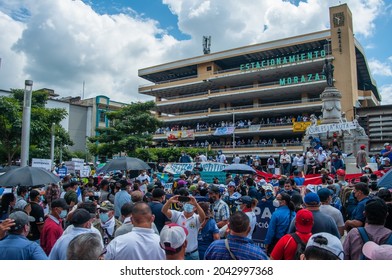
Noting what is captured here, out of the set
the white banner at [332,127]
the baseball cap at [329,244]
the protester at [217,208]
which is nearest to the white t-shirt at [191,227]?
the protester at [217,208]

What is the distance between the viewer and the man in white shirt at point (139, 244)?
3.11 metres

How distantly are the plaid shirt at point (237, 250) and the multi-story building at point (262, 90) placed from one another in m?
34.1

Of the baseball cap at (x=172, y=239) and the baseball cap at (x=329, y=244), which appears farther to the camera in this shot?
the baseball cap at (x=172, y=239)

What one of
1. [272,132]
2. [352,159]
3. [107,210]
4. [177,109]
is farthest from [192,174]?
[177,109]

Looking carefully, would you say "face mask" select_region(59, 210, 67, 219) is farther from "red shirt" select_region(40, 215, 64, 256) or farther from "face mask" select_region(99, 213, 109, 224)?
"face mask" select_region(99, 213, 109, 224)

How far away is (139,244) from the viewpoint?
Result: 3164 millimetres

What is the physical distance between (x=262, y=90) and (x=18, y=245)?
38603 mm

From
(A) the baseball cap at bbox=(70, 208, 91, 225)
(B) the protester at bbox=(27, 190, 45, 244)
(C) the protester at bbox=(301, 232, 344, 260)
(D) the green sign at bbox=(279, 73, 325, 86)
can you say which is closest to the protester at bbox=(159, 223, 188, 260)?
(C) the protester at bbox=(301, 232, 344, 260)

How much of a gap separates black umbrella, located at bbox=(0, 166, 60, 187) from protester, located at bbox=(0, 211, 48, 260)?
306 centimetres

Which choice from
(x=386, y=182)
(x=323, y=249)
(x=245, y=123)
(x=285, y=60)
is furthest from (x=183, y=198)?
(x=245, y=123)

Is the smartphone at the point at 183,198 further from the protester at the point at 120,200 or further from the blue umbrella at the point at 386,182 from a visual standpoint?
the blue umbrella at the point at 386,182

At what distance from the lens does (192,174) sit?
1324cm

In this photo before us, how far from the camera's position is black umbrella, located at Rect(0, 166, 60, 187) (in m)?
6.12
